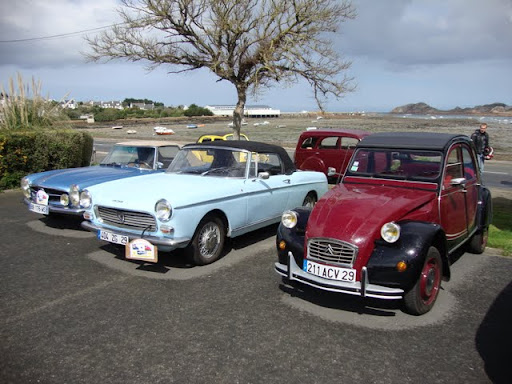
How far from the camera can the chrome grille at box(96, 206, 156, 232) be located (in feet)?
17.0

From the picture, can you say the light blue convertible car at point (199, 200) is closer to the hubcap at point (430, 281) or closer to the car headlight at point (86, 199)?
the car headlight at point (86, 199)

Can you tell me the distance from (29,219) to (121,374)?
616 cm

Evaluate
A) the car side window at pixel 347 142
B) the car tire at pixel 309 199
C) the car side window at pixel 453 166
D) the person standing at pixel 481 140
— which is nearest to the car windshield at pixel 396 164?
the car side window at pixel 453 166

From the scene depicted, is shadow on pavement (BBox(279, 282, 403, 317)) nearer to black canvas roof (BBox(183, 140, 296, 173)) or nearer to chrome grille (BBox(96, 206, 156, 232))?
chrome grille (BBox(96, 206, 156, 232))

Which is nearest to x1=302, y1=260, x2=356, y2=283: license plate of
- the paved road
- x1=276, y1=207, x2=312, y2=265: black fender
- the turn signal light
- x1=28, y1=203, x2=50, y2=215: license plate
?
x1=276, y1=207, x2=312, y2=265: black fender

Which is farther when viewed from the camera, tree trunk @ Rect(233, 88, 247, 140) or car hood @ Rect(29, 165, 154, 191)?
tree trunk @ Rect(233, 88, 247, 140)

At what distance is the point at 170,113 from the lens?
10369 centimetres

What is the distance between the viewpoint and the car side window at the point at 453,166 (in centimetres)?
510

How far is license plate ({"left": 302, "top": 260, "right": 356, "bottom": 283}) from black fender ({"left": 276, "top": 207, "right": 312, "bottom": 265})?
17 cm

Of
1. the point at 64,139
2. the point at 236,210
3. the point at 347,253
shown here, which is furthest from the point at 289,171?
the point at 64,139

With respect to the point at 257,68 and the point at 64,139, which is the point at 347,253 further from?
the point at 64,139

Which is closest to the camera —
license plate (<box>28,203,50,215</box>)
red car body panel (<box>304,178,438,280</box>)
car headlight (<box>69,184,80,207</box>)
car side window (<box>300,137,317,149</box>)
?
red car body panel (<box>304,178,438,280</box>)

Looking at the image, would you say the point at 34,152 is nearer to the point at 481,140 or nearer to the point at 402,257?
the point at 402,257

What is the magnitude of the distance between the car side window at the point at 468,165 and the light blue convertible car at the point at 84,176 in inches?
209
